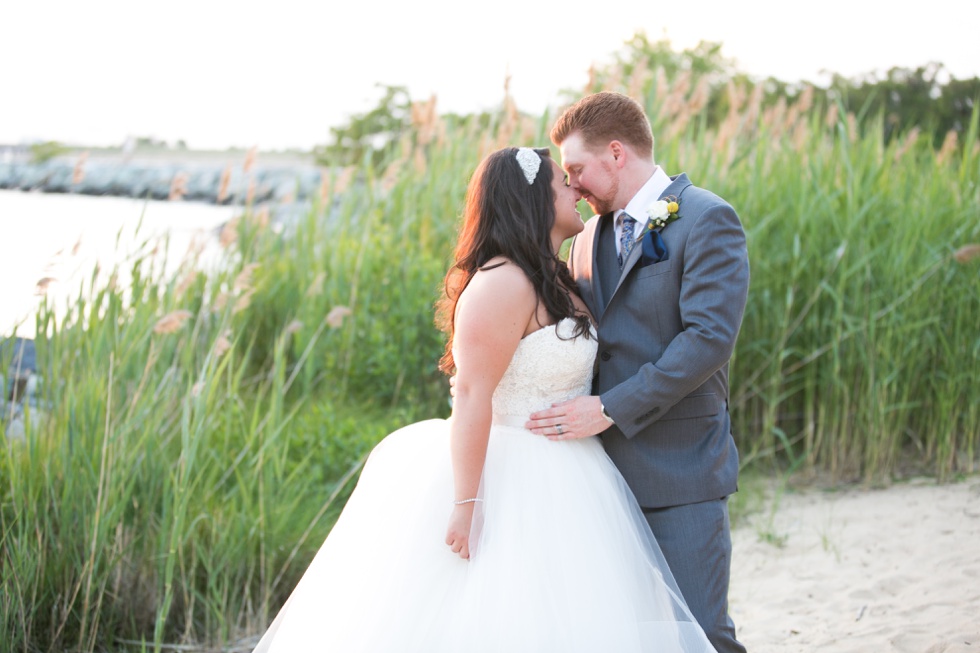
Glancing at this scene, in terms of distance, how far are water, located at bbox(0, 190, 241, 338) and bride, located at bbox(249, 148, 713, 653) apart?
179 centimetres

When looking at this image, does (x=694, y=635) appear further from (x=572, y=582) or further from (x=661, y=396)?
(x=661, y=396)

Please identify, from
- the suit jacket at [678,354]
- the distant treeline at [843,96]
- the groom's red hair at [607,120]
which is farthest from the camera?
the distant treeline at [843,96]

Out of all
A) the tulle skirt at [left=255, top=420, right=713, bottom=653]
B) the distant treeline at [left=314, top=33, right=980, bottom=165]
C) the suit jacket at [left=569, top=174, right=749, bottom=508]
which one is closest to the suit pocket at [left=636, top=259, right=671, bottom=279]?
the suit jacket at [left=569, top=174, right=749, bottom=508]

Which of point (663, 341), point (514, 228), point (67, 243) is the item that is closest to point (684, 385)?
point (663, 341)

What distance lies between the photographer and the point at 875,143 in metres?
5.91

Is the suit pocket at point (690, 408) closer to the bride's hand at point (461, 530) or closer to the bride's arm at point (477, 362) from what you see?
the bride's arm at point (477, 362)

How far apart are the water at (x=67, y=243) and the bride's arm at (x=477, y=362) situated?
189cm

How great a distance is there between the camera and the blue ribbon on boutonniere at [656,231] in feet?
8.83

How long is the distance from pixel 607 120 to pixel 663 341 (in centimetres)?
72

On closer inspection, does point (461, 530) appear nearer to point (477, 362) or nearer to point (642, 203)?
point (477, 362)

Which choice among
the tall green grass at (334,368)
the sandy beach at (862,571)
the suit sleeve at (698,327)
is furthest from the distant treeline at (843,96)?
the suit sleeve at (698,327)

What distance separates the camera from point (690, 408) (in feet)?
9.04

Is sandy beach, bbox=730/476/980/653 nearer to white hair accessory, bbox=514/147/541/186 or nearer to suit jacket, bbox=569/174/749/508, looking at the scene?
suit jacket, bbox=569/174/749/508

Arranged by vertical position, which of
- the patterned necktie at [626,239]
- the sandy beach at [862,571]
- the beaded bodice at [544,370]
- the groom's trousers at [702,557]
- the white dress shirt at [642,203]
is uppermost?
the white dress shirt at [642,203]
